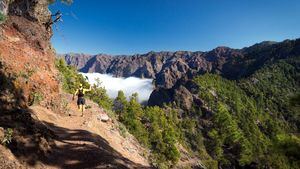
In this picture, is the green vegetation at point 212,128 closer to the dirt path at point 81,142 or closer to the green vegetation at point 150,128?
the green vegetation at point 150,128

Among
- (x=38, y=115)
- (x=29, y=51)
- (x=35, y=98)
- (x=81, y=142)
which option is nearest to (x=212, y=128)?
(x=29, y=51)

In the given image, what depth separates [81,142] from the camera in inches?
699

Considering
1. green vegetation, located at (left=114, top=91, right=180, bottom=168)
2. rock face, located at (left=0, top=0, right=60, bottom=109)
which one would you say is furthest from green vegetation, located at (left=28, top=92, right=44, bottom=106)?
green vegetation, located at (left=114, top=91, right=180, bottom=168)

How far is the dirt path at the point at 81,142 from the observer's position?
15.0m

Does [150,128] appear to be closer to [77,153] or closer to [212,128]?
[212,128]

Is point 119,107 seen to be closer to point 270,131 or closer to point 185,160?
point 185,160

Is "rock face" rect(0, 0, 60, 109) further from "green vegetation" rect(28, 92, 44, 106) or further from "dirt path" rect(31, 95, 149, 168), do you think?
"dirt path" rect(31, 95, 149, 168)

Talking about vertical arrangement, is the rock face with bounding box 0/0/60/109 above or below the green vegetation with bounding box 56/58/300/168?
above

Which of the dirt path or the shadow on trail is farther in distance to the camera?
the dirt path

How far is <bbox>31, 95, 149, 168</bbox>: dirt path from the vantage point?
15000 millimetres

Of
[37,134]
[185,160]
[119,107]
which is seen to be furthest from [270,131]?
[37,134]

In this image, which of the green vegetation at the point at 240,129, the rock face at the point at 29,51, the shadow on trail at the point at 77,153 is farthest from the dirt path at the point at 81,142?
the green vegetation at the point at 240,129

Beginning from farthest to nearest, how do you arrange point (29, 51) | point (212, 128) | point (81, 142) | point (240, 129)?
1. point (212, 128)
2. point (240, 129)
3. point (29, 51)
4. point (81, 142)

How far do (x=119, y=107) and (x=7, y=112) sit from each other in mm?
68140
